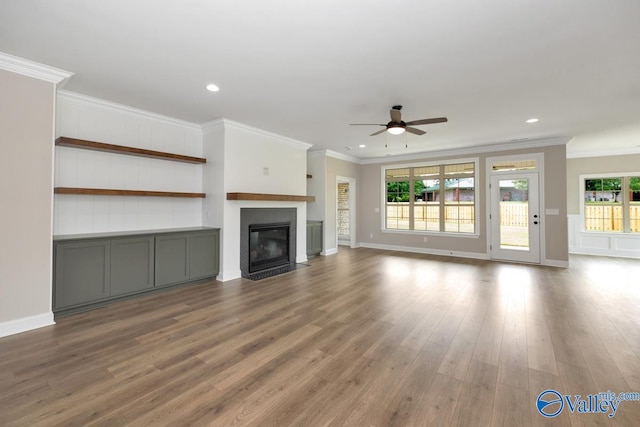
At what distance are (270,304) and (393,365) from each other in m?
1.89

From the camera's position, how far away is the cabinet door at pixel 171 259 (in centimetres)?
408

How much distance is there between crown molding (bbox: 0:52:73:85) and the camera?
9.23 ft

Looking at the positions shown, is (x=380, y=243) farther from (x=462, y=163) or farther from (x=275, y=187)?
(x=275, y=187)

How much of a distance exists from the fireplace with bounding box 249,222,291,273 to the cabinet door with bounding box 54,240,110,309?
2254mm

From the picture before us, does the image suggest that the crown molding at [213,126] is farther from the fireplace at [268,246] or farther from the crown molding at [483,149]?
the crown molding at [483,149]

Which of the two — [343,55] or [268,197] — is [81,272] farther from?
[343,55]

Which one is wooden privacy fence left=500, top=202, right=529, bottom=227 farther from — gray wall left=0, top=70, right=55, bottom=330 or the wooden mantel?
gray wall left=0, top=70, right=55, bottom=330

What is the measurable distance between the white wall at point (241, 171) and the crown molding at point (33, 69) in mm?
2066

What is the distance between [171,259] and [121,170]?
155cm

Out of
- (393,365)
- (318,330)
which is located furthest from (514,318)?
(318,330)

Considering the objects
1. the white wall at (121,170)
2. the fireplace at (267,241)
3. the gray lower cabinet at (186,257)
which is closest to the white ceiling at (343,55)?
the white wall at (121,170)

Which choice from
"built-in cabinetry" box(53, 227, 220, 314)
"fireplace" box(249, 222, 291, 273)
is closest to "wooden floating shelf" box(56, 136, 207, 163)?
"built-in cabinetry" box(53, 227, 220, 314)

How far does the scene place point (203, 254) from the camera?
4.64m

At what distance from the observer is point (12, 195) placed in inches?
113
